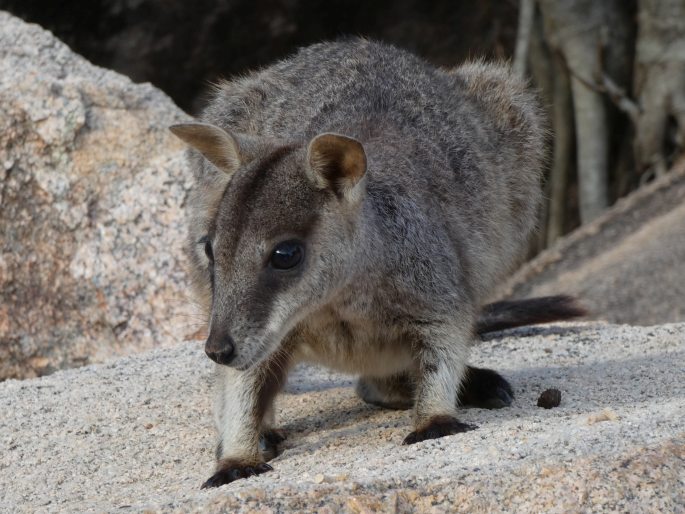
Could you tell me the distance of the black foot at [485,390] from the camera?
5461 millimetres

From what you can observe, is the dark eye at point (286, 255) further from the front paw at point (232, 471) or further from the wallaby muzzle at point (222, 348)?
the front paw at point (232, 471)

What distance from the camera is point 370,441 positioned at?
502cm

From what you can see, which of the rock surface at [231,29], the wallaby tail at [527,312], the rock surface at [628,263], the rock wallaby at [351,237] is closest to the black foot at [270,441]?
the rock wallaby at [351,237]

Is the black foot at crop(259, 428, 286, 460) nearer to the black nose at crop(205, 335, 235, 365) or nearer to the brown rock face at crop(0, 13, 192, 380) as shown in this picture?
the black nose at crop(205, 335, 235, 365)

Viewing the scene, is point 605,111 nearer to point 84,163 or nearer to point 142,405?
point 84,163

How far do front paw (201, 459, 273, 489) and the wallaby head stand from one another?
52 centimetres

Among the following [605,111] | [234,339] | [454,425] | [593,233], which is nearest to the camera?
[234,339]

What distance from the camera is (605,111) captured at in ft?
45.4

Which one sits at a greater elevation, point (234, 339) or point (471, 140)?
point (471, 140)

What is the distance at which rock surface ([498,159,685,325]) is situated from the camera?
10.4 m

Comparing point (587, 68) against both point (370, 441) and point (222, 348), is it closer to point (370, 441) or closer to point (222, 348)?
point (370, 441)

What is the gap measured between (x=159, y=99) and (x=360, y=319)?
14.5 feet

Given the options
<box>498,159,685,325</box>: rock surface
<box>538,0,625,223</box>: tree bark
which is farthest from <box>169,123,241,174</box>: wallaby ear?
<box>538,0,625,223</box>: tree bark

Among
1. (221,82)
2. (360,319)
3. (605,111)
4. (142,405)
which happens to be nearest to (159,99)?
(221,82)
